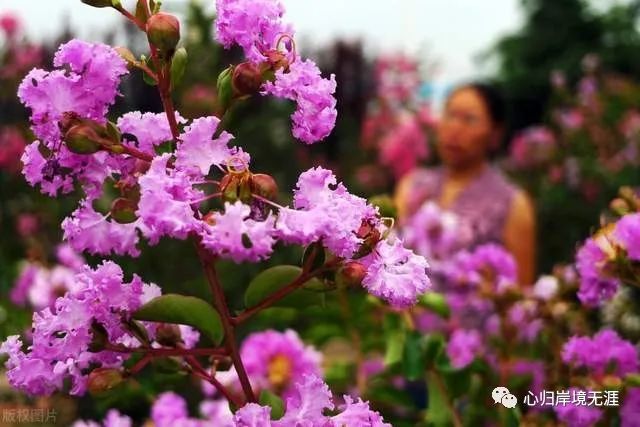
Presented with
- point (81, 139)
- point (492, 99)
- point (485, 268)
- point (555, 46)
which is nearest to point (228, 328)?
point (81, 139)

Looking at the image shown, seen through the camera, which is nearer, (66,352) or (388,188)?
(66,352)

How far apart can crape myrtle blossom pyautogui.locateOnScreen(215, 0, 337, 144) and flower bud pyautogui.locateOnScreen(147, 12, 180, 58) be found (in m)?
0.03

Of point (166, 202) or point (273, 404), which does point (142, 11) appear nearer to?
point (166, 202)

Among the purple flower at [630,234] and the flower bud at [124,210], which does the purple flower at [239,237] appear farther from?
the purple flower at [630,234]

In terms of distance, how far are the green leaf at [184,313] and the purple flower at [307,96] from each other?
0.12m

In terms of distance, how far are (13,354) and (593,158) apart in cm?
335

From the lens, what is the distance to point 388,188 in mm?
4129

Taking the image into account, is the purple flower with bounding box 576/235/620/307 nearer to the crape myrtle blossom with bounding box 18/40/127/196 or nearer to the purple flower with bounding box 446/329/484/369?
the purple flower with bounding box 446/329/484/369

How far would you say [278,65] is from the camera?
492mm

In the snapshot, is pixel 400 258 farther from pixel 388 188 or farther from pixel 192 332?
pixel 388 188

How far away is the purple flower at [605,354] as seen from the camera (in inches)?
28.7

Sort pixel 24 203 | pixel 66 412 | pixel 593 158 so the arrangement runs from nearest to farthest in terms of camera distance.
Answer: pixel 66 412 → pixel 24 203 → pixel 593 158

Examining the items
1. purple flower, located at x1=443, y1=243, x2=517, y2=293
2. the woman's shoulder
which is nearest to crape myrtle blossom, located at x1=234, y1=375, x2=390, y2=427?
purple flower, located at x1=443, y1=243, x2=517, y2=293

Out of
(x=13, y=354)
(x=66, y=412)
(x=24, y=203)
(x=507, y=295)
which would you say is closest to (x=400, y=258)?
(x=13, y=354)
